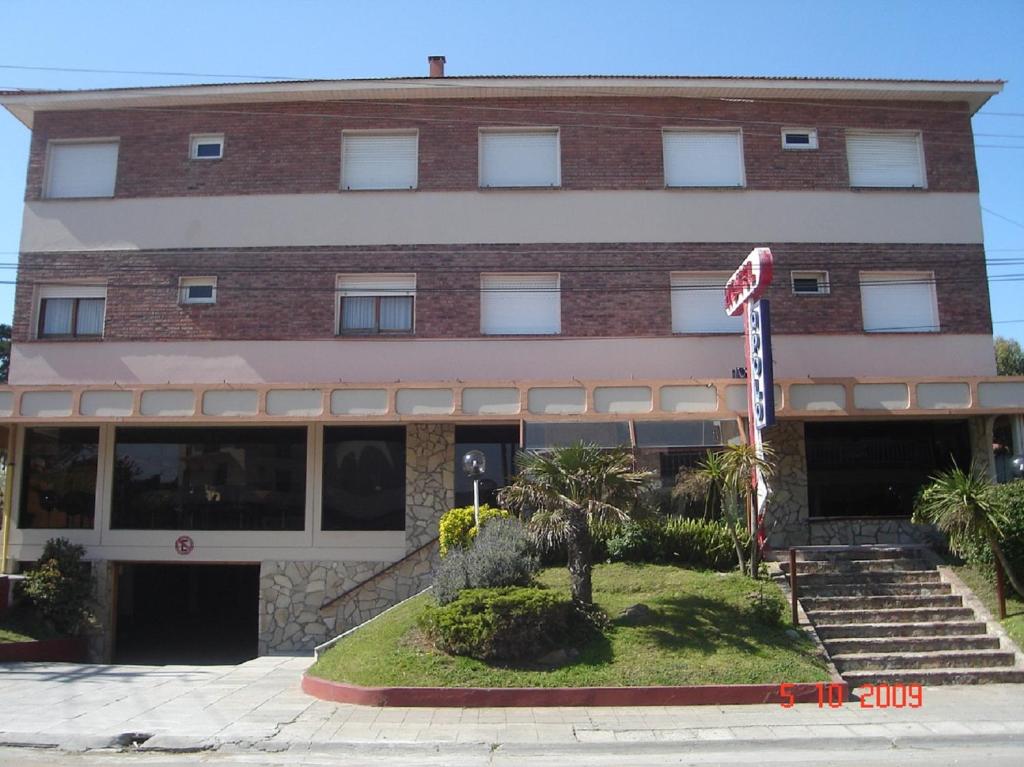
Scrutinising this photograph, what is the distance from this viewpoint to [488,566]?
12062 millimetres

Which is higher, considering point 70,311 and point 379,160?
point 379,160

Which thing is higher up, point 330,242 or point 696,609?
point 330,242

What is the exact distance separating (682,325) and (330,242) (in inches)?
296

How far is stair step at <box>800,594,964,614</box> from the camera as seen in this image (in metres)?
13.3

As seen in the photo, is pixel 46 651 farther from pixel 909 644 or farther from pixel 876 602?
pixel 909 644

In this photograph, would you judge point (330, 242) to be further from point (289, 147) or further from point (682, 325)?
point (682, 325)

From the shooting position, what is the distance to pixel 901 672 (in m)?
Answer: 11.6

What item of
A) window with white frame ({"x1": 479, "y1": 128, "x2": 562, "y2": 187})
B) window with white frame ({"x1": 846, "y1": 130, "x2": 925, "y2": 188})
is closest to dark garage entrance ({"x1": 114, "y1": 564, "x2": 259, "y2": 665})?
window with white frame ({"x1": 479, "y1": 128, "x2": 562, "y2": 187})

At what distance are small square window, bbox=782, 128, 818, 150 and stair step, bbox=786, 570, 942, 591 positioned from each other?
356 inches

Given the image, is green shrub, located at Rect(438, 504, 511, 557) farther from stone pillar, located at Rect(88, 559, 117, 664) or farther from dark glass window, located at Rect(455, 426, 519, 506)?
stone pillar, located at Rect(88, 559, 117, 664)

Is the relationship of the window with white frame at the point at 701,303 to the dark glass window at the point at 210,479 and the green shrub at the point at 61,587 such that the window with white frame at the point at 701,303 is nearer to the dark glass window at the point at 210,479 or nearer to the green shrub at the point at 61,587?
the dark glass window at the point at 210,479

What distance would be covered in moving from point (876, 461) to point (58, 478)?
1664 centimetres

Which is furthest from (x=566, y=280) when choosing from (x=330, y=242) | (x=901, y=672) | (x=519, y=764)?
(x=519, y=764)

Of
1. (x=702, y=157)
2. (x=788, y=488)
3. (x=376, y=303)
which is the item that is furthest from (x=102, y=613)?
(x=702, y=157)
